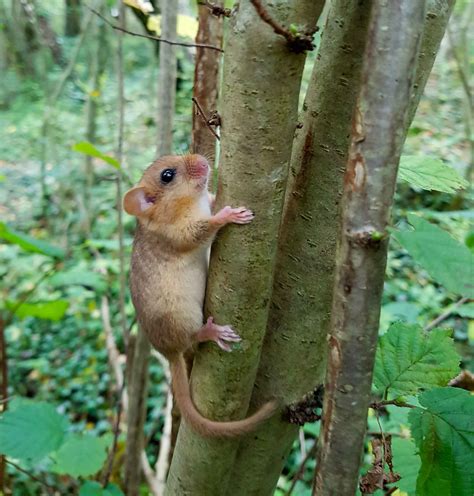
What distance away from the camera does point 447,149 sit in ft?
26.2

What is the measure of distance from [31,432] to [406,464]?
1507mm

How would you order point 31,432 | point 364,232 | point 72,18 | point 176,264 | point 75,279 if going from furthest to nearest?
1. point 72,18
2. point 75,279
3. point 31,432
4. point 176,264
5. point 364,232

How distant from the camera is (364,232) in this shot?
0.72 m

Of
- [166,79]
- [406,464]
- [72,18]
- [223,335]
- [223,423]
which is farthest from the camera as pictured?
[72,18]

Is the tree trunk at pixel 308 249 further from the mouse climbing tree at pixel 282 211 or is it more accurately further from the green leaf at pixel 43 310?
the green leaf at pixel 43 310

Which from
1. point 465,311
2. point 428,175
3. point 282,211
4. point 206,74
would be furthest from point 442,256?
point 206,74

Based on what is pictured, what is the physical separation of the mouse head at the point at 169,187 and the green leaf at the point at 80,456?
3.82ft

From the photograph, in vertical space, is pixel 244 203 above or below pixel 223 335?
above

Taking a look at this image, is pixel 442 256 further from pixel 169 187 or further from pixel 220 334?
pixel 169 187

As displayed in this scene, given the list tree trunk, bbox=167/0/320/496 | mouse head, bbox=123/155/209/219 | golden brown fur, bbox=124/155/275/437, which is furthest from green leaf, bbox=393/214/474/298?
mouse head, bbox=123/155/209/219

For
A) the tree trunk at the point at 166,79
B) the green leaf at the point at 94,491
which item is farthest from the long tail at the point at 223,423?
the tree trunk at the point at 166,79

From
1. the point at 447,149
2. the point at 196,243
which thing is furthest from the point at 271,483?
the point at 447,149

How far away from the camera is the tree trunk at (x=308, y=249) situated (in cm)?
102

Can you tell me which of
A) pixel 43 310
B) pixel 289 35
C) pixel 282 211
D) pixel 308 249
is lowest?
pixel 43 310
